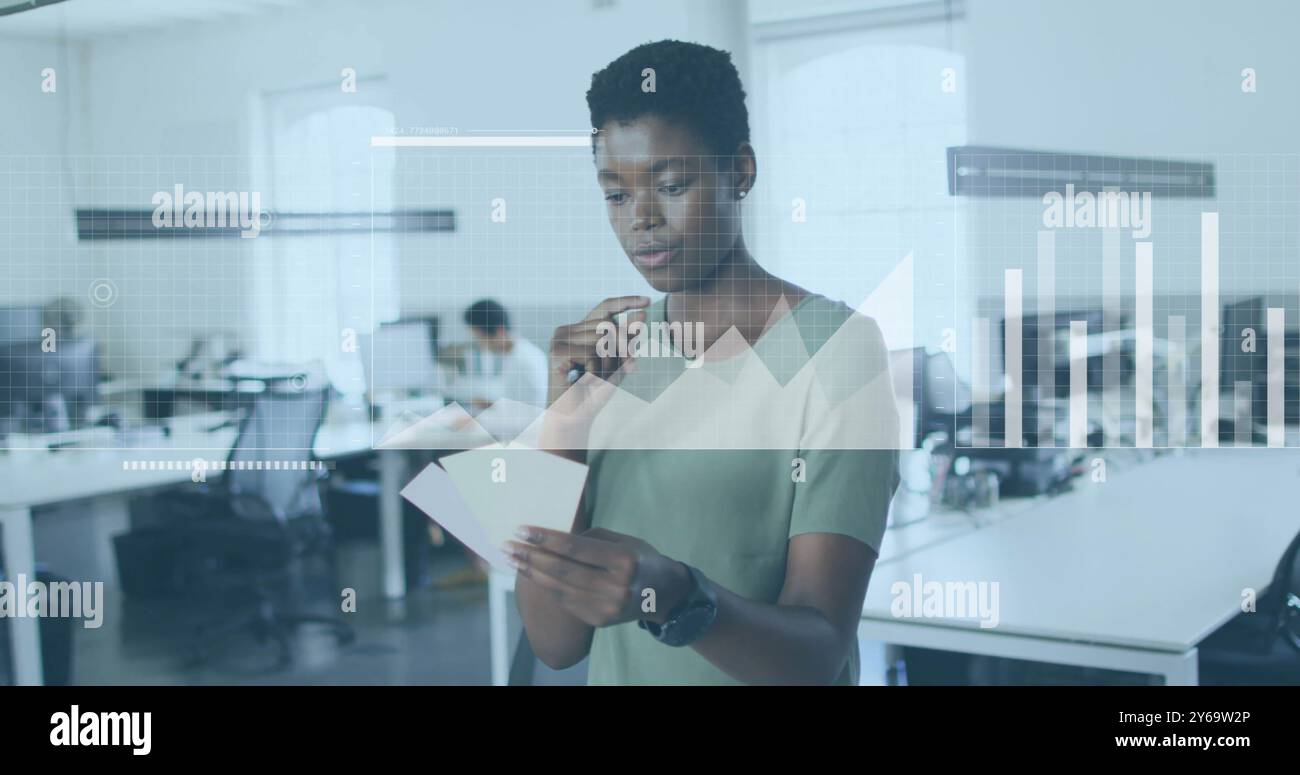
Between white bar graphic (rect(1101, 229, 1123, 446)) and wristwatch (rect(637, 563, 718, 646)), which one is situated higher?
white bar graphic (rect(1101, 229, 1123, 446))

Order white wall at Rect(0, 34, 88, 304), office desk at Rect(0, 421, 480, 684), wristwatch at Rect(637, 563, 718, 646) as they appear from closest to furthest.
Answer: wristwatch at Rect(637, 563, 718, 646) < white wall at Rect(0, 34, 88, 304) < office desk at Rect(0, 421, 480, 684)

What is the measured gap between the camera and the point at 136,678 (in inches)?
100

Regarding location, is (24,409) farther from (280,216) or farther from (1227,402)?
(1227,402)

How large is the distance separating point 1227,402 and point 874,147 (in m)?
0.63

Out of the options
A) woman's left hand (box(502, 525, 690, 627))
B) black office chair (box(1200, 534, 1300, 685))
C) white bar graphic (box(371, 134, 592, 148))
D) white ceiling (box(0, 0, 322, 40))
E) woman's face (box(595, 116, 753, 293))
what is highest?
white ceiling (box(0, 0, 322, 40))

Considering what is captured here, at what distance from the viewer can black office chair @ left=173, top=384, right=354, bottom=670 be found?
1.70 metres

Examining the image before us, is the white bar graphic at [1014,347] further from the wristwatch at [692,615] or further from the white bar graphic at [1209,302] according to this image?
the wristwatch at [692,615]

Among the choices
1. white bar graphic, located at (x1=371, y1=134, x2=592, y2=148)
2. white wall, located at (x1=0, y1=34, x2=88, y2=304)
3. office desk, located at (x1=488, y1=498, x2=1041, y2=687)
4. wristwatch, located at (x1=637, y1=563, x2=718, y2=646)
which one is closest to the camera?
wristwatch, located at (x1=637, y1=563, x2=718, y2=646)

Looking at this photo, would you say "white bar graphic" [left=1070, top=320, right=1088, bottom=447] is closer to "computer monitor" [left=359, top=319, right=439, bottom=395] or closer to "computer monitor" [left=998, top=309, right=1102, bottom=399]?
"computer monitor" [left=998, top=309, right=1102, bottom=399]

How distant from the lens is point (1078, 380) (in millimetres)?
1599

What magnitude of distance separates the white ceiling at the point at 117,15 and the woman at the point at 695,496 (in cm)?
59

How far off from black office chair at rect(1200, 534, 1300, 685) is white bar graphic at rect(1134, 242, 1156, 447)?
0.28 m

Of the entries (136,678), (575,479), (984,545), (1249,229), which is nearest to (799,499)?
(575,479)

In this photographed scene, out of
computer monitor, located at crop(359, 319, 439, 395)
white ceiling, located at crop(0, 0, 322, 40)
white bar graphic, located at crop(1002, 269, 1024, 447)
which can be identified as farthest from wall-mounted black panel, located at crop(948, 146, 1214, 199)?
white ceiling, located at crop(0, 0, 322, 40)
